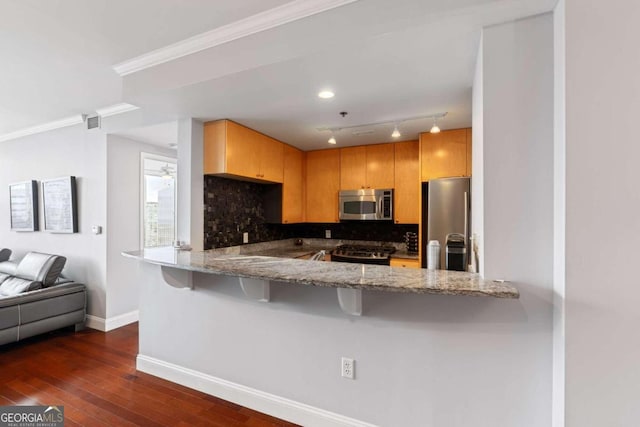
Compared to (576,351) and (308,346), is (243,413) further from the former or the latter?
(576,351)

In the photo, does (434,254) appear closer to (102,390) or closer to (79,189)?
(102,390)

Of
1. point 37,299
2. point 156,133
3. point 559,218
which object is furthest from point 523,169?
point 37,299

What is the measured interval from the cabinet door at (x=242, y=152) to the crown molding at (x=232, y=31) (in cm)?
82

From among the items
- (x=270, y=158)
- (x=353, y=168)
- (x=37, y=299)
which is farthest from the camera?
(x=353, y=168)

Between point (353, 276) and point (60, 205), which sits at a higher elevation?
point (60, 205)

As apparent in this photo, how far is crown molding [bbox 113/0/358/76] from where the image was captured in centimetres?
164

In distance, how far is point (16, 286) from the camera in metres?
3.32

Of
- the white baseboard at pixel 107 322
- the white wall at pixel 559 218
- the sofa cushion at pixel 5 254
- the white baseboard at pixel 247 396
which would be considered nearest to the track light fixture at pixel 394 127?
the white wall at pixel 559 218

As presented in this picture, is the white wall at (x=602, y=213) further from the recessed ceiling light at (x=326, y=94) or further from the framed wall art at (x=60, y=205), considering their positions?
Result: the framed wall art at (x=60, y=205)

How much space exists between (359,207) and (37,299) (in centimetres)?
378

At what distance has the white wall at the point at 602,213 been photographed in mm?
1192

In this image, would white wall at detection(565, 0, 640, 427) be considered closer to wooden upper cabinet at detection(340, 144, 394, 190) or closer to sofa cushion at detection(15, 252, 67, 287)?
wooden upper cabinet at detection(340, 144, 394, 190)

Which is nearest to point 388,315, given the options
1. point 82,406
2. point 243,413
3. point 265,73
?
point 243,413

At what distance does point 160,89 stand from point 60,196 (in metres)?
2.73
